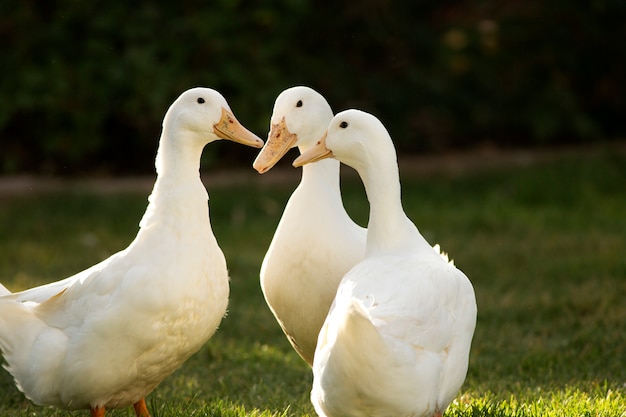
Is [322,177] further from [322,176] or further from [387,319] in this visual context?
[387,319]

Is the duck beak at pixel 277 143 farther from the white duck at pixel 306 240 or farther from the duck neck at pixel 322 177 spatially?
the duck neck at pixel 322 177

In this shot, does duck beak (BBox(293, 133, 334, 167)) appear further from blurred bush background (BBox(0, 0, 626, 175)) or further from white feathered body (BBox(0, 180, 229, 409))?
blurred bush background (BBox(0, 0, 626, 175))

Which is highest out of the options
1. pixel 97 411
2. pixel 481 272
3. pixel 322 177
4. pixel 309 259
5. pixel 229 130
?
pixel 229 130

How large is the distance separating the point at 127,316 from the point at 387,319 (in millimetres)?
1065

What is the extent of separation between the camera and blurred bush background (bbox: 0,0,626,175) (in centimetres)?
931

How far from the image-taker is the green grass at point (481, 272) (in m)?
4.75

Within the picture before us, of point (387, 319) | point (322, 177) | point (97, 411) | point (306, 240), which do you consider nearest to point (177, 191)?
point (306, 240)

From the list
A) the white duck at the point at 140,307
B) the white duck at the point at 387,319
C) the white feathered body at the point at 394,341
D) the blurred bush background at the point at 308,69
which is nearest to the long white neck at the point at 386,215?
the white duck at the point at 387,319

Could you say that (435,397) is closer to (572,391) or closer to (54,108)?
(572,391)

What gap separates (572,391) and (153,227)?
2.10 metres

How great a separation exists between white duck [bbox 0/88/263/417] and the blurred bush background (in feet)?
16.3

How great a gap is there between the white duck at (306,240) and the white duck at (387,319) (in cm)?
39

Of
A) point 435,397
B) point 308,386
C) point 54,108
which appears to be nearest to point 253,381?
point 308,386

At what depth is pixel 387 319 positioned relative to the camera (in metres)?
3.52
